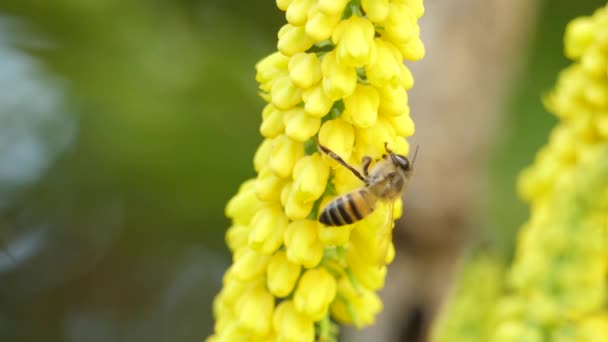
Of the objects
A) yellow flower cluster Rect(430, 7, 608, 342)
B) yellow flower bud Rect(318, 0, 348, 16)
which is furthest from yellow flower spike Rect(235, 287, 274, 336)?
yellow flower cluster Rect(430, 7, 608, 342)

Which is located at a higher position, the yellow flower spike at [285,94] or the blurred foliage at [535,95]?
the blurred foliage at [535,95]

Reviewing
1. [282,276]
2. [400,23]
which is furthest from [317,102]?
[282,276]

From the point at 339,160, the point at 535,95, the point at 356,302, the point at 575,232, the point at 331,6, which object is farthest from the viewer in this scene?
the point at 535,95

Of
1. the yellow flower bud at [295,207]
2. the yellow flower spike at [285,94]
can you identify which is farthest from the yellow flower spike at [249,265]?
the yellow flower spike at [285,94]

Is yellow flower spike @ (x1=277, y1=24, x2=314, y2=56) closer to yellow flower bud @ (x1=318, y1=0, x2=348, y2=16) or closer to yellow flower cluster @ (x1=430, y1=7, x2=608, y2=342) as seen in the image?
yellow flower bud @ (x1=318, y1=0, x2=348, y2=16)

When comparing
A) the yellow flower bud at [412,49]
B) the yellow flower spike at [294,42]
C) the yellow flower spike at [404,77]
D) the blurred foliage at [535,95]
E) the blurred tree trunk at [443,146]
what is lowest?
the yellow flower spike at [404,77]

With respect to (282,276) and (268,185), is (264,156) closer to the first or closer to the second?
(268,185)

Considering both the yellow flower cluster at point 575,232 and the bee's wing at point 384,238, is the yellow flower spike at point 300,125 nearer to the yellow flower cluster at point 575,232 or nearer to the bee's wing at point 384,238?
the bee's wing at point 384,238
